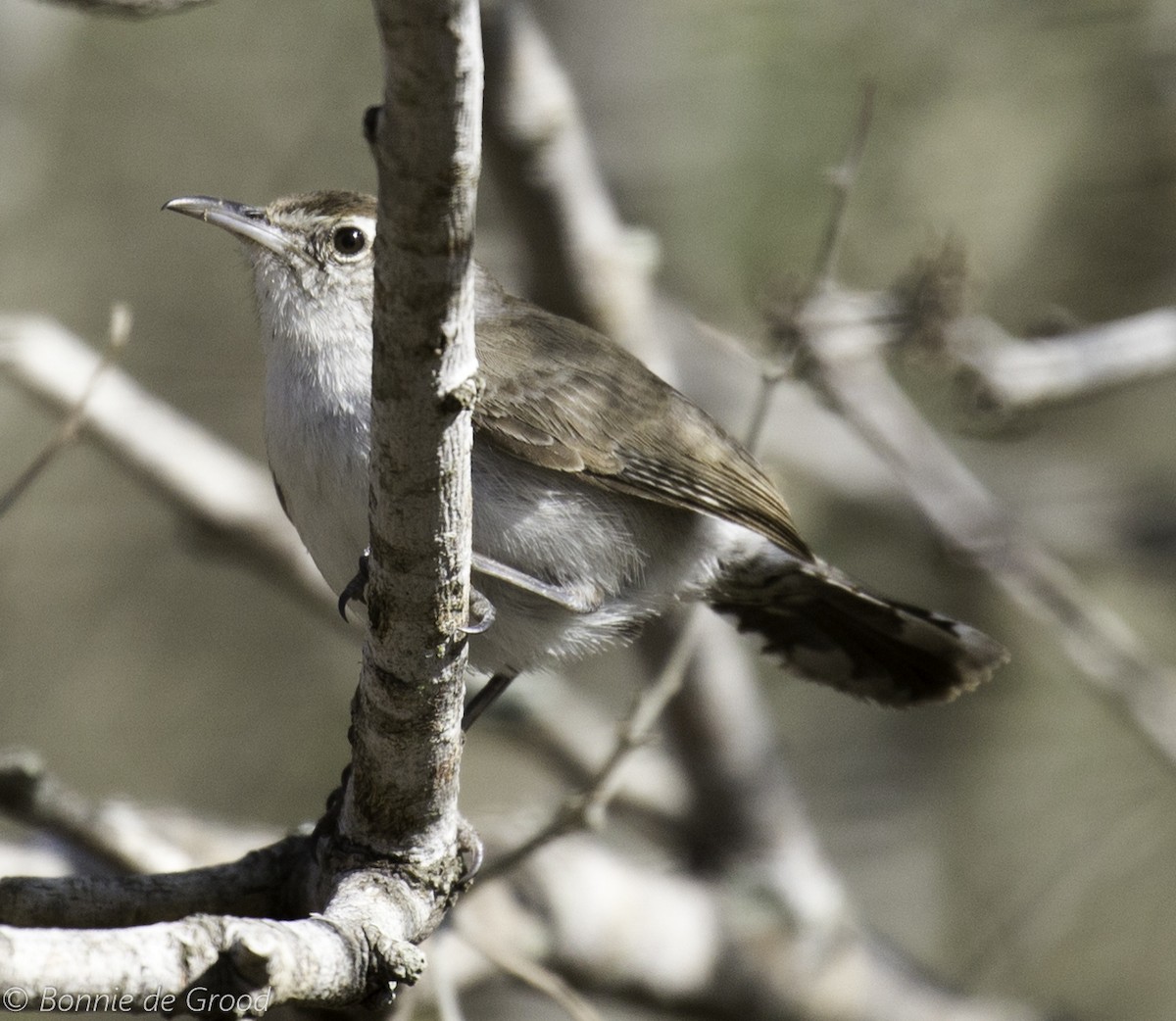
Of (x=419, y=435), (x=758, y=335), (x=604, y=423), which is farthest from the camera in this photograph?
(x=758, y=335)

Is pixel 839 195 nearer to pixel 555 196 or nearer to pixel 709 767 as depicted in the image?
pixel 555 196

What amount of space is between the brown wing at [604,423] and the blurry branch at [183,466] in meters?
1.92

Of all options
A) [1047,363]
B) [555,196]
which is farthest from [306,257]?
[1047,363]

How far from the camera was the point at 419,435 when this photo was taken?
2.33 metres

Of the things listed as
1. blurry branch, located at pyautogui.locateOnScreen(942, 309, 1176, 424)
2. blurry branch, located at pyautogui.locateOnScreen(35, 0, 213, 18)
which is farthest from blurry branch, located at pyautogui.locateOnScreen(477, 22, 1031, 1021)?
blurry branch, located at pyautogui.locateOnScreen(35, 0, 213, 18)

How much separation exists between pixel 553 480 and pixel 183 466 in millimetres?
2432

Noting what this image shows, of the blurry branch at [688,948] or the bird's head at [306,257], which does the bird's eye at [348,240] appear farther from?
the blurry branch at [688,948]

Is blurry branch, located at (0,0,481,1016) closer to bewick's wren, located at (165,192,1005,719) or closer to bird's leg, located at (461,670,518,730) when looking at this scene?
bewick's wren, located at (165,192,1005,719)

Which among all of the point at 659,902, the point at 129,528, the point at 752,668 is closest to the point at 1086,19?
the point at 752,668

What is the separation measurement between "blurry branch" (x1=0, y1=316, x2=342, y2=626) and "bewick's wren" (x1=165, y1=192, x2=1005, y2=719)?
1590 millimetres

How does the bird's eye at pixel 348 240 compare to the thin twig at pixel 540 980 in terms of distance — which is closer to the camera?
the thin twig at pixel 540 980

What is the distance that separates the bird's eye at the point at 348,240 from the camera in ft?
12.8

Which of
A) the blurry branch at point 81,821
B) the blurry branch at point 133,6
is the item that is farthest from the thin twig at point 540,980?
the blurry branch at point 133,6

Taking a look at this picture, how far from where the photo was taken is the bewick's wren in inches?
139
